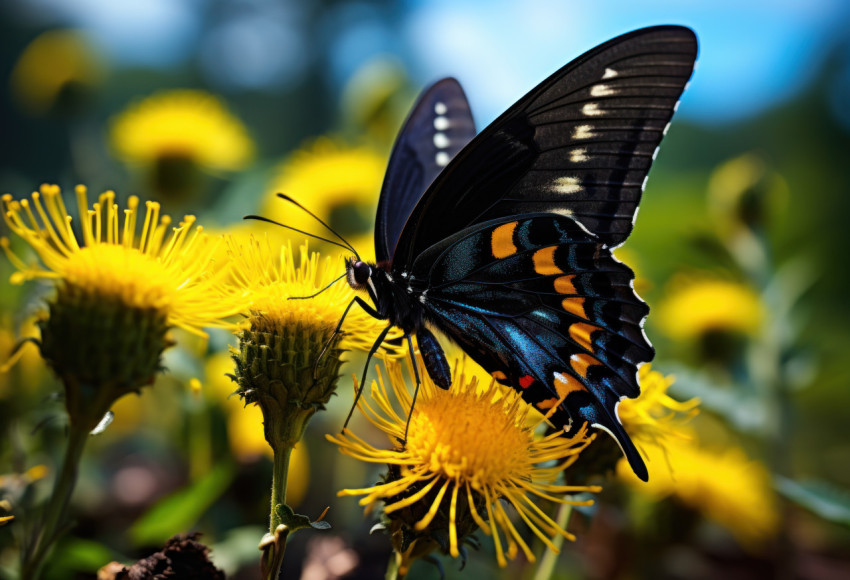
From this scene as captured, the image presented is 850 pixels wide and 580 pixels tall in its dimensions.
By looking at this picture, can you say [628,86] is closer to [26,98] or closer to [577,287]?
[577,287]

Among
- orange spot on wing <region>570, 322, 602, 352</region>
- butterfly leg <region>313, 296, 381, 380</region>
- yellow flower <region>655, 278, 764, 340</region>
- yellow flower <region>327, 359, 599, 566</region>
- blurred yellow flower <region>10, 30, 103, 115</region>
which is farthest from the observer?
blurred yellow flower <region>10, 30, 103, 115</region>

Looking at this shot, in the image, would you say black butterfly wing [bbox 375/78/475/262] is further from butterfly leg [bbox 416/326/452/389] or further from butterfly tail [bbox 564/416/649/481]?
butterfly tail [bbox 564/416/649/481]

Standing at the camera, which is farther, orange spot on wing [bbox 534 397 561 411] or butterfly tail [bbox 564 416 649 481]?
orange spot on wing [bbox 534 397 561 411]

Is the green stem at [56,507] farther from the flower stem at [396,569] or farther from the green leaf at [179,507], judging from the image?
the flower stem at [396,569]

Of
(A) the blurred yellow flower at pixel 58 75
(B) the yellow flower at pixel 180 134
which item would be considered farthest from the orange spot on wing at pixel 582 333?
(A) the blurred yellow flower at pixel 58 75

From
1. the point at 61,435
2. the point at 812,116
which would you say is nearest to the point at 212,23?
the point at 812,116

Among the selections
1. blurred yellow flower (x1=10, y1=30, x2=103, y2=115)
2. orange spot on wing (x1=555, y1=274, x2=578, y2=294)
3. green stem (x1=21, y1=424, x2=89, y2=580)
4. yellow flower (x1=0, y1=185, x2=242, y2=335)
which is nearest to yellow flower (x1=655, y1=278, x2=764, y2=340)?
orange spot on wing (x1=555, y1=274, x2=578, y2=294)
